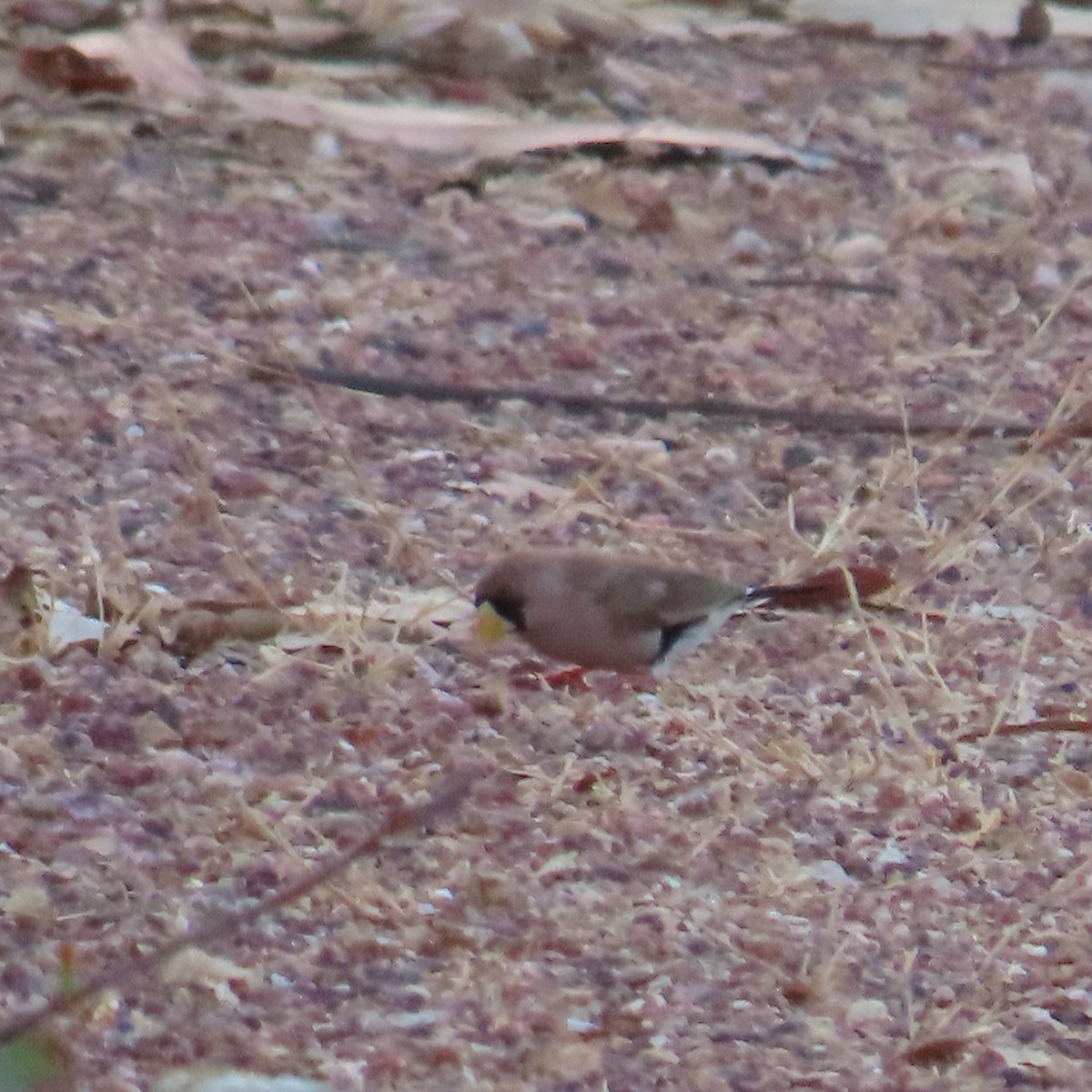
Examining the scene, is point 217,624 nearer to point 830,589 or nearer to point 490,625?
point 490,625

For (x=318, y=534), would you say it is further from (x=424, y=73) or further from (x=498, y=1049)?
(x=424, y=73)

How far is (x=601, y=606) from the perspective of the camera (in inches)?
110

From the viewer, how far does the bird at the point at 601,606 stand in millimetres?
2766

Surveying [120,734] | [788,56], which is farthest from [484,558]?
[788,56]

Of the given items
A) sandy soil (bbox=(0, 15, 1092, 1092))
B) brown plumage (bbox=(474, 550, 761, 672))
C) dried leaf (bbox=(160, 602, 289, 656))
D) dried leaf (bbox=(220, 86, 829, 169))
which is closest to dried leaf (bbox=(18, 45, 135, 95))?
sandy soil (bbox=(0, 15, 1092, 1092))

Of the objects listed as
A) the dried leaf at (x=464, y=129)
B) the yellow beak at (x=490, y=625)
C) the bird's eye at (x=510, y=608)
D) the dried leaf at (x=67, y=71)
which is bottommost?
the yellow beak at (x=490, y=625)

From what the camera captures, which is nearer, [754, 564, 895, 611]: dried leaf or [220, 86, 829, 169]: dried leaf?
[754, 564, 895, 611]: dried leaf

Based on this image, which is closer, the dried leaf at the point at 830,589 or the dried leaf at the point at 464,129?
the dried leaf at the point at 830,589

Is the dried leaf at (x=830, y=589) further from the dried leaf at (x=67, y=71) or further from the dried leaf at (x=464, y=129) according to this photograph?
the dried leaf at (x=67, y=71)

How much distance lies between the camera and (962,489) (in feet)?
11.6

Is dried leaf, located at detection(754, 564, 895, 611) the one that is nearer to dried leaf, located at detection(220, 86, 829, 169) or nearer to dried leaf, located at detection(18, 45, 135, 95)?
dried leaf, located at detection(220, 86, 829, 169)

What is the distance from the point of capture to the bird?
277cm

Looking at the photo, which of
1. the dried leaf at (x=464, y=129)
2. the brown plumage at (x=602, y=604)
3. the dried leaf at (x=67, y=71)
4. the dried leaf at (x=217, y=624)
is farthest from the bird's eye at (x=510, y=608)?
the dried leaf at (x=67, y=71)

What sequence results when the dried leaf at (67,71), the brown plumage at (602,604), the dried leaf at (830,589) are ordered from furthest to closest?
the dried leaf at (67,71) < the dried leaf at (830,589) < the brown plumage at (602,604)
